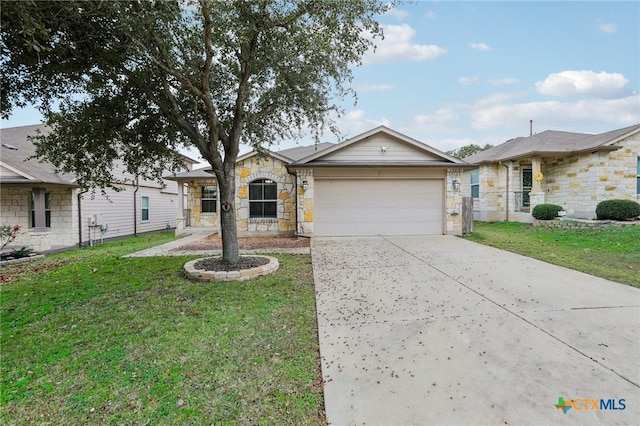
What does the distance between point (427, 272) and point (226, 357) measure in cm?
446

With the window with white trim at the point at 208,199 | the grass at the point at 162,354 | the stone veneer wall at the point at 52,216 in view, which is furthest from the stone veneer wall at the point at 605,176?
the stone veneer wall at the point at 52,216

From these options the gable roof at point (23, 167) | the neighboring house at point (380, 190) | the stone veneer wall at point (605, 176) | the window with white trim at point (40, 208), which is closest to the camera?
the gable roof at point (23, 167)

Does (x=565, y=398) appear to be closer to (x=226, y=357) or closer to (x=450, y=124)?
(x=226, y=357)

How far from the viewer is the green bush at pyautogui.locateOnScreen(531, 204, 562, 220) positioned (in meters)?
13.6

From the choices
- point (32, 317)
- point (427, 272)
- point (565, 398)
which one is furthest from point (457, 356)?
point (32, 317)

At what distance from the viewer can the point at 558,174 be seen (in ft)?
50.7

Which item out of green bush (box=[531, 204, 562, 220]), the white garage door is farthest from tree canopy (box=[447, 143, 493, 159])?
the white garage door

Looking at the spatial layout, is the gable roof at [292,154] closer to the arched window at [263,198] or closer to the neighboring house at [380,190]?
the arched window at [263,198]

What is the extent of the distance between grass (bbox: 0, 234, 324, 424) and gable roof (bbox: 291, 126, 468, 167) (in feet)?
21.8

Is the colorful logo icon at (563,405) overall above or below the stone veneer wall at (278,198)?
below

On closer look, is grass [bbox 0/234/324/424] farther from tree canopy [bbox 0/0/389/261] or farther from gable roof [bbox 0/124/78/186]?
gable roof [bbox 0/124/78/186]

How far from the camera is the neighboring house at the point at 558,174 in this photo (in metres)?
13.4

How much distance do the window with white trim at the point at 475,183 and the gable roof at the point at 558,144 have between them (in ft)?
4.01

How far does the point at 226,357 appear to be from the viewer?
3.04 metres
